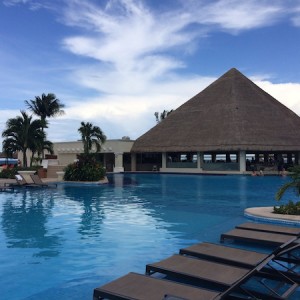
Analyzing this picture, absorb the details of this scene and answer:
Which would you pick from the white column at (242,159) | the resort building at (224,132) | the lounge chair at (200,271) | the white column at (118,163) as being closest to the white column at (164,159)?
the resort building at (224,132)

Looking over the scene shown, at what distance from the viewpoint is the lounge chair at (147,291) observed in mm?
4180

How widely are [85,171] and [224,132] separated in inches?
660

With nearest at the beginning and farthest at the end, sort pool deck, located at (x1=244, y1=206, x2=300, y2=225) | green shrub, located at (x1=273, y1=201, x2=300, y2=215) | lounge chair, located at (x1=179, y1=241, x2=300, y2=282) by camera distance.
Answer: lounge chair, located at (x1=179, y1=241, x2=300, y2=282)
pool deck, located at (x1=244, y1=206, x2=300, y2=225)
green shrub, located at (x1=273, y1=201, x2=300, y2=215)

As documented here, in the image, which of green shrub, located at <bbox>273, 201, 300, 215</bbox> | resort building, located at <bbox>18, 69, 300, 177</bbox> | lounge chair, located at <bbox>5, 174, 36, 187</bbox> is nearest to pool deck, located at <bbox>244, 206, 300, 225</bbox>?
green shrub, located at <bbox>273, 201, 300, 215</bbox>

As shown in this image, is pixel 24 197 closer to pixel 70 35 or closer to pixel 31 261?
pixel 70 35

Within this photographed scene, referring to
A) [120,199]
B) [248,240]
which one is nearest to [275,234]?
[248,240]

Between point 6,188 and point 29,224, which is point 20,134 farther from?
point 29,224

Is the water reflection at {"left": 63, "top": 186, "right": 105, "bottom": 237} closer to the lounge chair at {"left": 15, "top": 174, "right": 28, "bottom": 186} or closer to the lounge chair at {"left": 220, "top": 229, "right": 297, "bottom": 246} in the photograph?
the lounge chair at {"left": 220, "top": 229, "right": 297, "bottom": 246}

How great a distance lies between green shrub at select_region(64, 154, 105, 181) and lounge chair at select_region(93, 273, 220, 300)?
824 inches

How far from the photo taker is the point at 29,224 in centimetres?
1042

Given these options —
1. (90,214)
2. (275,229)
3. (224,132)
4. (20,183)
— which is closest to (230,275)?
(275,229)

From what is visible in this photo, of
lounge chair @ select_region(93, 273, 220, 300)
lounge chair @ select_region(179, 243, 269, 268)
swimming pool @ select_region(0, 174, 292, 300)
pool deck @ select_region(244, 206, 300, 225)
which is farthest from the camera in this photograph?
pool deck @ select_region(244, 206, 300, 225)

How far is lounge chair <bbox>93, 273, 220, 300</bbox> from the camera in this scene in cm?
418

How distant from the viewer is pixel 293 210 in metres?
10.6
